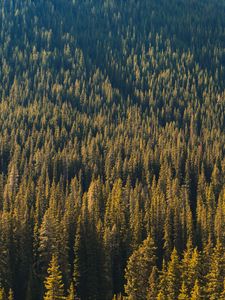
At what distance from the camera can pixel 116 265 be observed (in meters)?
91.0

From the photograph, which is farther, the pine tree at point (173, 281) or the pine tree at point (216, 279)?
the pine tree at point (173, 281)

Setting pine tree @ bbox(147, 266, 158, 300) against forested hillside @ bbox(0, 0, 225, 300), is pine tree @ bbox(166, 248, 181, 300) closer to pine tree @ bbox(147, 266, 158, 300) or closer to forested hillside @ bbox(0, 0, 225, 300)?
forested hillside @ bbox(0, 0, 225, 300)

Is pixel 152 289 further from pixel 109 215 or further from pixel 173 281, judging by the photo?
pixel 109 215

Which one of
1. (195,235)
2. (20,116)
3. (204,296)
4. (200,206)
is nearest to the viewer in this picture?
(204,296)

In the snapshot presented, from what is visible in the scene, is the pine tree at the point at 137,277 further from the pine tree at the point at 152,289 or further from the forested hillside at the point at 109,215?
the pine tree at the point at 152,289

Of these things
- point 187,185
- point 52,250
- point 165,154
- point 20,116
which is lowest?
point 52,250

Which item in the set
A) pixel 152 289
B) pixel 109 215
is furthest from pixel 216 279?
pixel 109 215

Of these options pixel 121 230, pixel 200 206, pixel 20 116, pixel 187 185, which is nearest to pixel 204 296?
pixel 121 230

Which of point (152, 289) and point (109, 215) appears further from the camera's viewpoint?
point (109, 215)

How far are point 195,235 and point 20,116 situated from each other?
11903 cm

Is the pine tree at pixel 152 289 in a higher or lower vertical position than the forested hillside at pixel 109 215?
lower

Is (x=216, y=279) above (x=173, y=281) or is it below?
above

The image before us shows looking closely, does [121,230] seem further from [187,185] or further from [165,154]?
[165,154]

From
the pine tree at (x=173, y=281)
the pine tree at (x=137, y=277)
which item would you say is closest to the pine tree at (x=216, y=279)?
the pine tree at (x=173, y=281)
